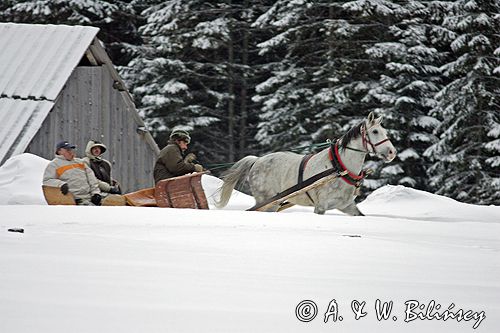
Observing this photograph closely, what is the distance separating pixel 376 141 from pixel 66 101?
7485mm

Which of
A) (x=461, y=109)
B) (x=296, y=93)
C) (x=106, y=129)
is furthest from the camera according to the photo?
(x=296, y=93)

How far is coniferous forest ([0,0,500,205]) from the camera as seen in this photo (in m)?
20.6

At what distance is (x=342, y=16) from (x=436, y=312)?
22.9 m

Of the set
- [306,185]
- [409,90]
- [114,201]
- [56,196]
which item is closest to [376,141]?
[306,185]

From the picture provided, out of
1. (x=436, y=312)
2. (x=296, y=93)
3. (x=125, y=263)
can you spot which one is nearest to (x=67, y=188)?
(x=125, y=263)

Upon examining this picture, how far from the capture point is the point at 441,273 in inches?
154

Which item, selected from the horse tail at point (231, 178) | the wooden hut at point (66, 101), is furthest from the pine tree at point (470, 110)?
the horse tail at point (231, 178)

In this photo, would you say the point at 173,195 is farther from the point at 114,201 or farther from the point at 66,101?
the point at 66,101

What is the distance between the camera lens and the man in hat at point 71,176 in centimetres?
948

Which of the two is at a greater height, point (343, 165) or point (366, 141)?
point (366, 141)

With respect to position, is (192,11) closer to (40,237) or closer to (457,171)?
(457,171)

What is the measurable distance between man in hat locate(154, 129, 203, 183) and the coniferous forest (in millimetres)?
10692

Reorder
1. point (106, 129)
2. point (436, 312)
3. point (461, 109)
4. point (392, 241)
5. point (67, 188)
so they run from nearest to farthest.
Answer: point (436, 312), point (392, 241), point (67, 188), point (106, 129), point (461, 109)

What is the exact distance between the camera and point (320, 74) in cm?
2422
